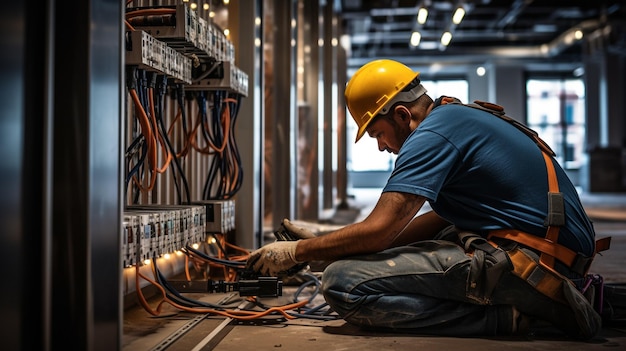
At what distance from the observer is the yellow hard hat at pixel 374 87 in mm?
2492

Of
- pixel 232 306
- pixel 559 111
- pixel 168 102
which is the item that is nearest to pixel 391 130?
pixel 232 306

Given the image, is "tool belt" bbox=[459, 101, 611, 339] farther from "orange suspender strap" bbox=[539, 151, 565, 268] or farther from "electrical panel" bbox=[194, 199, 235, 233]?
"electrical panel" bbox=[194, 199, 235, 233]

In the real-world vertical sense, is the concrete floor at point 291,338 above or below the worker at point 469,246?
below

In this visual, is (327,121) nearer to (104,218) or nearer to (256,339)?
(256,339)

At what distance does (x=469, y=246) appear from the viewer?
2277mm

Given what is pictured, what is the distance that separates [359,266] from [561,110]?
18.6 m

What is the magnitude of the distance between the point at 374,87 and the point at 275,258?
702 millimetres

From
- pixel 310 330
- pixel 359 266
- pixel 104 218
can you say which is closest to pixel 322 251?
pixel 359 266

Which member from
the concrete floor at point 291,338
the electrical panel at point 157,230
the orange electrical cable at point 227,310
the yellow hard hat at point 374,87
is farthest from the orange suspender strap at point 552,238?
the electrical panel at point 157,230

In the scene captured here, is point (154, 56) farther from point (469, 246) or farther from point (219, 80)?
point (469, 246)

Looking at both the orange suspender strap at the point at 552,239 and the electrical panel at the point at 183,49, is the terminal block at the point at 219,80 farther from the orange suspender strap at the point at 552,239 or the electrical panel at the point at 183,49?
the orange suspender strap at the point at 552,239

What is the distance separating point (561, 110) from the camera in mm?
19516

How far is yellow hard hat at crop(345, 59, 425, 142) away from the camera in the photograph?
249cm

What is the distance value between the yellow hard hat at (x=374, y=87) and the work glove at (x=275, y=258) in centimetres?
52
